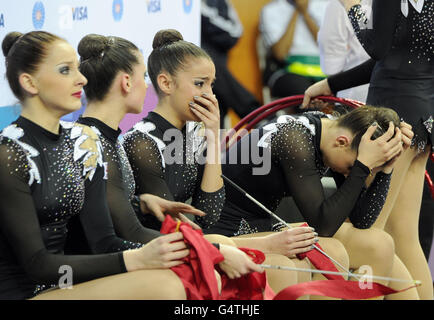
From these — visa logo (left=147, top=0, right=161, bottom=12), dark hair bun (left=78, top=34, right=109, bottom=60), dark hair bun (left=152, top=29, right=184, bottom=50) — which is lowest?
dark hair bun (left=78, top=34, right=109, bottom=60)

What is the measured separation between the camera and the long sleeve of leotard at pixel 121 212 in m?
2.14

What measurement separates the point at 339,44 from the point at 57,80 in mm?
2076

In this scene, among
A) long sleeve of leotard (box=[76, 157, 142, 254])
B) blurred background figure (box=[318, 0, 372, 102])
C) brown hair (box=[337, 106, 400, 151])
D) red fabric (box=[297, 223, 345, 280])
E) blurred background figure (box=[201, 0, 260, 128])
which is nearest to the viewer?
long sleeve of leotard (box=[76, 157, 142, 254])

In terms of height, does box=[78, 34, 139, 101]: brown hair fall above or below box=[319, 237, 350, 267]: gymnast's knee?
above

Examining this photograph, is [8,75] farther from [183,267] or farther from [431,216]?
[431,216]

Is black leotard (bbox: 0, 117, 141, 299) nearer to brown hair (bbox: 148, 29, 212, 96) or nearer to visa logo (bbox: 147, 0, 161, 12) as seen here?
brown hair (bbox: 148, 29, 212, 96)

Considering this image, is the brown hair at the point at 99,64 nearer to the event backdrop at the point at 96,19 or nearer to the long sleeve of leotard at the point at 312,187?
the event backdrop at the point at 96,19

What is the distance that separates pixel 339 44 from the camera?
3734 mm

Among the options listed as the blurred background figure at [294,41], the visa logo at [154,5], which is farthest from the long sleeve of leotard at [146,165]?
the blurred background figure at [294,41]

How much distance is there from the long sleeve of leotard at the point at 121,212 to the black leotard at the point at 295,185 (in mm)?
489

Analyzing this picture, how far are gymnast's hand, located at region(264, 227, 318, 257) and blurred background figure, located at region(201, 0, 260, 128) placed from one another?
8.42 ft

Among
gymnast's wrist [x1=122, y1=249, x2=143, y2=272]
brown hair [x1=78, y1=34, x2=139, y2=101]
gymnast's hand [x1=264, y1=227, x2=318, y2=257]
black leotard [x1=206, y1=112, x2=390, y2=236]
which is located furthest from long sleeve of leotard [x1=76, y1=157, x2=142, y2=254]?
black leotard [x1=206, y1=112, x2=390, y2=236]

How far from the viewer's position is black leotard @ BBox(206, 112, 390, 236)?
2.51 metres
